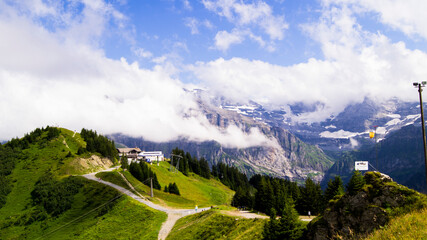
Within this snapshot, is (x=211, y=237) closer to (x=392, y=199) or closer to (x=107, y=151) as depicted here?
(x=392, y=199)

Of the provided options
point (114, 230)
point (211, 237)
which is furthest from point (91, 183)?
point (211, 237)

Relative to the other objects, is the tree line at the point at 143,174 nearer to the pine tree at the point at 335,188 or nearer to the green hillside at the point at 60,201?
the green hillside at the point at 60,201

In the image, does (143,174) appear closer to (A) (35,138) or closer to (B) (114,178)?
(B) (114,178)

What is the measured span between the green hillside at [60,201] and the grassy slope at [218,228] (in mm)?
8368

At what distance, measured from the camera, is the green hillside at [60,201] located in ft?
262

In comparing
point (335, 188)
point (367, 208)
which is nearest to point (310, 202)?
point (335, 188)

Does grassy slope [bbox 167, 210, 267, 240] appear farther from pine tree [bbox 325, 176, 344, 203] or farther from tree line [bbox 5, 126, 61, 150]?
tree line [bbox 5, 126, 61, 150]

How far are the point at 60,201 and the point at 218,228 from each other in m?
66.2

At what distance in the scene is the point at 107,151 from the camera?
506 feet

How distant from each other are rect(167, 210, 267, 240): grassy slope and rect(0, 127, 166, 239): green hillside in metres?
8.37

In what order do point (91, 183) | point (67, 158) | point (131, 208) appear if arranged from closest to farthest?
1. point (131, 208)
2. point (91, 183)
3. point (67, 158)

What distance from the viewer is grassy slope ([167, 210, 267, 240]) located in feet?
165

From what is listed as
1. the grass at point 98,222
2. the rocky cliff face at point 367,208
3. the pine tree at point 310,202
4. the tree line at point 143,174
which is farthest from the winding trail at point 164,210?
the rocky cliff face at point 367,208

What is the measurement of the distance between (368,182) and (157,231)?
55.4m
